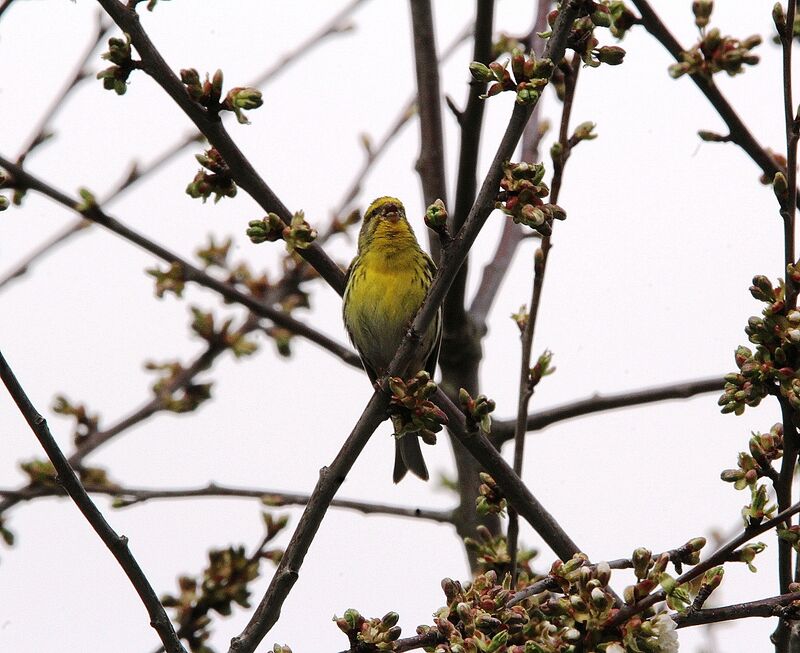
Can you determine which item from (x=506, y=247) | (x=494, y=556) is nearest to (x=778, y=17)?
(x=494, y=556)

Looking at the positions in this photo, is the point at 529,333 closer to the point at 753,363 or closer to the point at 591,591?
the point at 753,363

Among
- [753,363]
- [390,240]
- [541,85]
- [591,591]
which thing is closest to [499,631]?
[591,591]

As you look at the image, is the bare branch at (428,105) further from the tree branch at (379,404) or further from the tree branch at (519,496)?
the tree branch at (379,404)

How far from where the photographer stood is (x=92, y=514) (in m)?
2.65

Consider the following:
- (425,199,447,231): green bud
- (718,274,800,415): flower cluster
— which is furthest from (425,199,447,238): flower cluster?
(718,274,800,415): flower cluster

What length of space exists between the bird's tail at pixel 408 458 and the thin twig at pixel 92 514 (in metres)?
2.04

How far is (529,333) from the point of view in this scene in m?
3.69

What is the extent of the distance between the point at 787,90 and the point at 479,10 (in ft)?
4.93

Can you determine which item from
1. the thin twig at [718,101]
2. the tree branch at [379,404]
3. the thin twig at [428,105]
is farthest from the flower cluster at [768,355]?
the thin twig at [428,105]

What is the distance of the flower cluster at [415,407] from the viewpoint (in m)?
2.96

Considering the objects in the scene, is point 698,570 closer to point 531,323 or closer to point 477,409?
point 477,409

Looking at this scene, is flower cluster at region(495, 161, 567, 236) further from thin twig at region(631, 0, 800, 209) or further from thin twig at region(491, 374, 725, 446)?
thin twig at region(491, 374, 725, 446)

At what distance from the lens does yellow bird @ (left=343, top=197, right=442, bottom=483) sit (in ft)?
15.8

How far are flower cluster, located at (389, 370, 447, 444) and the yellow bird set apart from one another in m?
1.53
